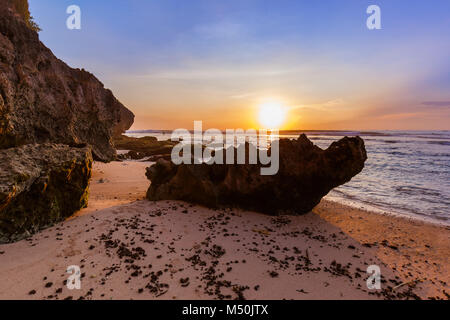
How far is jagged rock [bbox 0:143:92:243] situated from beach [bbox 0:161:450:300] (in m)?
0.41

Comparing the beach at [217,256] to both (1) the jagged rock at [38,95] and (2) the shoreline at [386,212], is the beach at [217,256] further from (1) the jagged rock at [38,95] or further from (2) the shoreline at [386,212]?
(1) the jagged rock at [38,95]

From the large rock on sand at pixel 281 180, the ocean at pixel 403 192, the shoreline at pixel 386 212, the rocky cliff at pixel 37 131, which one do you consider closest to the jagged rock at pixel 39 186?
the rocky cliff at pixel 37 131

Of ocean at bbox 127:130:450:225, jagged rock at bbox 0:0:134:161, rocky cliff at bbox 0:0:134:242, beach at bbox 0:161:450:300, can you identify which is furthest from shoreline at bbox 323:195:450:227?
jagged rock at bbox 0:0:134:161

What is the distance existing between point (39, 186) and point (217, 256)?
5.07 metres

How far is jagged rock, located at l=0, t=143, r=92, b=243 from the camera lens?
5383 mm

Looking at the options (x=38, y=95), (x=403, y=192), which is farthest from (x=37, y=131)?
(x=403, y=192)

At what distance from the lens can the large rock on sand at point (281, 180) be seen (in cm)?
814

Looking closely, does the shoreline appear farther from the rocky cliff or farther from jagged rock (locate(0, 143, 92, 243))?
the rocky cliff

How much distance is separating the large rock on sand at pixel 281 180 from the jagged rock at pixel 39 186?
3444 millimetres

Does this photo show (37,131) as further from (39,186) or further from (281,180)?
(281,180)

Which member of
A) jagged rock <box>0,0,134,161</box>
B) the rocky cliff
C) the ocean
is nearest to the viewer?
the rocky cliff

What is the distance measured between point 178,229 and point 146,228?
3.01 ft

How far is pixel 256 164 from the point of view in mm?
8367

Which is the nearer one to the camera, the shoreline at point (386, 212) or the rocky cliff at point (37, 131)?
the rocky cliff at point (37, 131)
